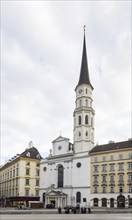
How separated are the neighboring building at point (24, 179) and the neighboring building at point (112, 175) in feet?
71.4

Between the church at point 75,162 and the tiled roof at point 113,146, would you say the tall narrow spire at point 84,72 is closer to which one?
the church at point 75,162

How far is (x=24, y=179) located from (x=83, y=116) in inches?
938

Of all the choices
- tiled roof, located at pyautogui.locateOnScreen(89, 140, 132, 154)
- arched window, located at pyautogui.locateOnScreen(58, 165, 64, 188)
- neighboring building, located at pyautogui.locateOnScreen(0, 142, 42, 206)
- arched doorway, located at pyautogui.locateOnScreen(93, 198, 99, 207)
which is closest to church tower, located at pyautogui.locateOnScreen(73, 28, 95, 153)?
tiled roof, located at pyautogui.locateOnScreen(89, 140, 132, 154)

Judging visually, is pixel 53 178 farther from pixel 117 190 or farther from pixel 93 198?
pixel 117 190

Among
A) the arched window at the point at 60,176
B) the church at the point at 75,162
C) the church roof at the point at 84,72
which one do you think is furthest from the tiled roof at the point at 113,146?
the church roof at the point at 84,72

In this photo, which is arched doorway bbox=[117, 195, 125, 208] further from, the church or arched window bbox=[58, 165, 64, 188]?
arched window bbox=[58, 165, 64, 188]

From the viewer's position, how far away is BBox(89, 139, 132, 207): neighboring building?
6283 cm

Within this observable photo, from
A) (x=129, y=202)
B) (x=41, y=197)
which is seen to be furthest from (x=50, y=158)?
(x=129, y=202)

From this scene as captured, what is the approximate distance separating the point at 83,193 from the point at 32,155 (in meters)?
23.8

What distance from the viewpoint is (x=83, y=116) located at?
78.1 m

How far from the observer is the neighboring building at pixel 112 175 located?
6283 centimetres

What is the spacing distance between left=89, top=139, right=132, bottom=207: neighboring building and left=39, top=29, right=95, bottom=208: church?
101 inches

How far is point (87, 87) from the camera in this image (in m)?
81.7

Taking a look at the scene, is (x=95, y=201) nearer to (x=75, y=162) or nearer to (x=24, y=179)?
(x=75, y=162)
